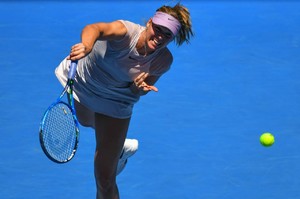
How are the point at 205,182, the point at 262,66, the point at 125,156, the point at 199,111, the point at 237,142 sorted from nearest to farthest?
the point at 125,156 → the point at 205,182 → the point at 237,142 → the point at 199,111 → the point at 262,66

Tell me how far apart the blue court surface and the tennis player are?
0.78ft

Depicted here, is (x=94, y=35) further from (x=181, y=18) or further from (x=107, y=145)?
(x=107, y=145)

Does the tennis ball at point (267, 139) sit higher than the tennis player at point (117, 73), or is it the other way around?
the tennis player at point (117, 73)

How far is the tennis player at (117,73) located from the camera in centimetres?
375

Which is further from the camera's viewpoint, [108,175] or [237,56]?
[237,56]

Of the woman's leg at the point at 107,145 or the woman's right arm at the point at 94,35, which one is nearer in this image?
the woman's right arm at the point at 94,35

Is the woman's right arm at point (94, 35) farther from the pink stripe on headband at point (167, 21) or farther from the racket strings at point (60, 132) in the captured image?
the racket strings at point (60, 132)

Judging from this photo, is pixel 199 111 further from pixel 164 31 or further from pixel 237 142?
pixel 164 31

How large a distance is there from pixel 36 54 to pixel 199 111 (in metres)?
1.98

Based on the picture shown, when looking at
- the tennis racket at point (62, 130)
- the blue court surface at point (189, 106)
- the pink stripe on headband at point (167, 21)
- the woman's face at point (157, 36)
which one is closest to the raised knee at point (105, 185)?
the blue court surface at point (189, 106)

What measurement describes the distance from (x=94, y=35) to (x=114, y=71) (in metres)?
0.53

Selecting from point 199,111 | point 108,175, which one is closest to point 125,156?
point 108,175

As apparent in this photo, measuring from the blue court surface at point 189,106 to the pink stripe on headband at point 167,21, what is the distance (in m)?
0.27

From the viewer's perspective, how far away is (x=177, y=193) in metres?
4.67
